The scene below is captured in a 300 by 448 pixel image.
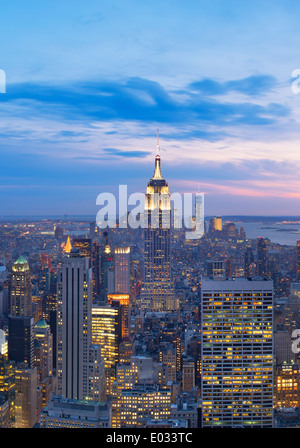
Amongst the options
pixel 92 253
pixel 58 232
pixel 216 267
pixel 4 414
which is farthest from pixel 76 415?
pixel 92 253

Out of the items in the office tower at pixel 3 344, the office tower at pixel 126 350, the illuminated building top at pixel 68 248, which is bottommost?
the office tower at pixel 126 350

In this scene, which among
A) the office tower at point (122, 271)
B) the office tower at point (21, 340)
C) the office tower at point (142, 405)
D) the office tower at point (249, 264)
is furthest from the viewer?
the office tower at point (122, 271)

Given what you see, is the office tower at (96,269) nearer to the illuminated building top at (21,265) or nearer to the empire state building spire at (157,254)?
the illuminated building top at (21,265)

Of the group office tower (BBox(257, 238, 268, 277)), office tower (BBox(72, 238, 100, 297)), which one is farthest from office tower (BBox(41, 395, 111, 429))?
office tower (BBox(257, 238, 268, 277))

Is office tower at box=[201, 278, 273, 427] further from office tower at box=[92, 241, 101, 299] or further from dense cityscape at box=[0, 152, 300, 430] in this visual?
office tower at box=[92, 241, 101, 299]

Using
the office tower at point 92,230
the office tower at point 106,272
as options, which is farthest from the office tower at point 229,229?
the office tower at point 106,272

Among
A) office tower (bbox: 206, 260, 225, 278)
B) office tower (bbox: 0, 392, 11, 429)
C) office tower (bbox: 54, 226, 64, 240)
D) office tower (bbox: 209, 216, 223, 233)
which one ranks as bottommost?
office tower (bbox: 0, 392, 11, 429)
